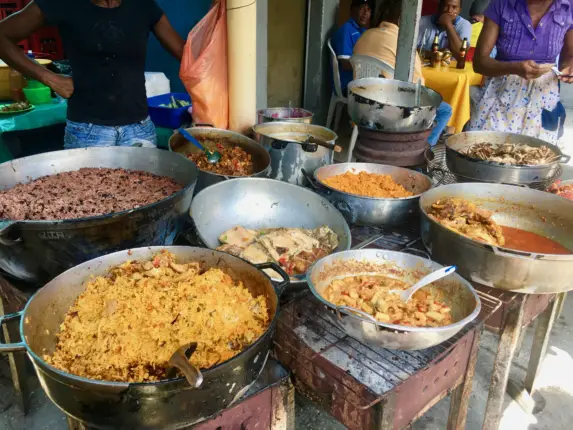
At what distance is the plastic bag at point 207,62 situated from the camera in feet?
8.92

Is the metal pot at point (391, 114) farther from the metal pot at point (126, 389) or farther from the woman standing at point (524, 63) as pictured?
the metal pot at point (126, 389)

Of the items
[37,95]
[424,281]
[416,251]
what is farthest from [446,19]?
[424,281]

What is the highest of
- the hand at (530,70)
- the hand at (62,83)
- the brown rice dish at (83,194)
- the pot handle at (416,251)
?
the hand at (530,70)

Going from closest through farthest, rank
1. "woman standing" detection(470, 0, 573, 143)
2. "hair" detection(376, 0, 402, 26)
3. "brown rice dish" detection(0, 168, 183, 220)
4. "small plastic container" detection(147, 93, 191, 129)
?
"brown rice dish" detection(0, 168, 183, 220) → "woman standing" detection(470, 0, 573, 143) → "small plastic container" detection(147, 93, 191, 129) → "hair" detection(376, 0, 402, 26)

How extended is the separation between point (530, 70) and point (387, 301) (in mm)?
2584

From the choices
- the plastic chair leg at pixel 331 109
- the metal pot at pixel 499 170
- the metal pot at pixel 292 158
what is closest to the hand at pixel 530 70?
the metal pot at pixel 499 170

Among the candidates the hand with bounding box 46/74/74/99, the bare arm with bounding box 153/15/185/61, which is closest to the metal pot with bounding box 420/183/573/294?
the bare arm with bounding box 153/15/185/61

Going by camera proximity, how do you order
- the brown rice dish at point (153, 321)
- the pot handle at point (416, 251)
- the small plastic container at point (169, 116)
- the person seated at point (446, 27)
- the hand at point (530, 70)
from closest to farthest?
the brown rice dish at point (153, 321) < the pot handle at point (416, 251) < the hand at point (530, 70) < the small plastic container at point (169, 116) < the person seated at point (446, 27)

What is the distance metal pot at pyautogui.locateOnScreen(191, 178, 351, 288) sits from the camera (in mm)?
1986

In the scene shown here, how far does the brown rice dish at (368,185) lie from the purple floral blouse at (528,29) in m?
1.90

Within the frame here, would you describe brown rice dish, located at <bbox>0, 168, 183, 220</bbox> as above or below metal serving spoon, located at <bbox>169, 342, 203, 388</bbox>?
above

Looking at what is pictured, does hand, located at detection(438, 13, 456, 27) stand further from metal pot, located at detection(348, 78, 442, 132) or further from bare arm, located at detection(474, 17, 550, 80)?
metal pot, located at detection(348, 78, 442, 132)

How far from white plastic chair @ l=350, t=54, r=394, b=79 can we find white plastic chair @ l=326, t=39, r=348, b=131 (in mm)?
1481

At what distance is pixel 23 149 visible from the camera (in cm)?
368
